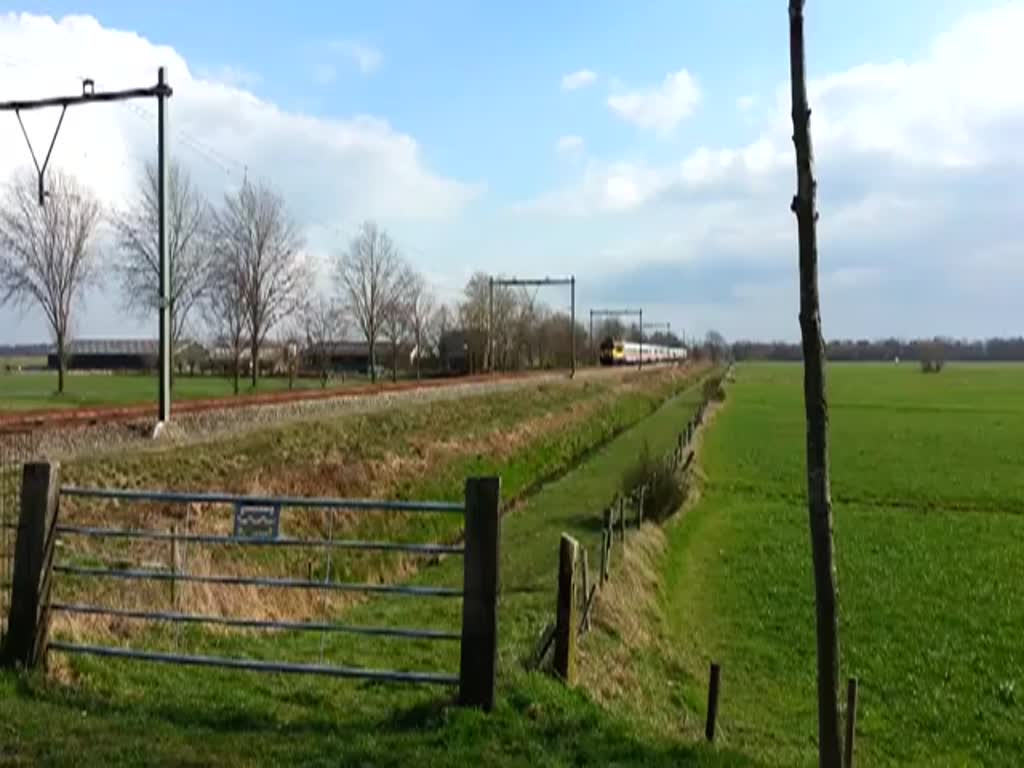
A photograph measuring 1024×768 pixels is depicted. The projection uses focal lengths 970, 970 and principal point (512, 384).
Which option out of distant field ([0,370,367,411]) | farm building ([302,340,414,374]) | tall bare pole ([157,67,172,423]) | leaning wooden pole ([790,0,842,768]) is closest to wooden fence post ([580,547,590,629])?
leaning wooden pole ([790,0,842,768])

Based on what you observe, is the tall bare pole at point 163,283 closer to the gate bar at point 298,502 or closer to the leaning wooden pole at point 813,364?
the gate bar at point 298,502

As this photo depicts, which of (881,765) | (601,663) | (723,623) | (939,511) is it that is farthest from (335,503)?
(939,511)

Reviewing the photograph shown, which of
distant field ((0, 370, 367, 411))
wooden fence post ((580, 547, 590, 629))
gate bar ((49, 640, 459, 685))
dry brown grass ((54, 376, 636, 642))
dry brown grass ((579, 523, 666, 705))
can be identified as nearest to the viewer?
gate bar ((49, 640, 459, 685))

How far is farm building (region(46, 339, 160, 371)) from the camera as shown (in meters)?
121

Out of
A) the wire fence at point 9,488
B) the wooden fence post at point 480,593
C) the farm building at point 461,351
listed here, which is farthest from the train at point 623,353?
the wooden fence post at point 480,593

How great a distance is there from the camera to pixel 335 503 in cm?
641

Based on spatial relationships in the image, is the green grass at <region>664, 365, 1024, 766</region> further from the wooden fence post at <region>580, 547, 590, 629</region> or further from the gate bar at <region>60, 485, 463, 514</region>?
the gate bar at <region>60, 485, 463, 514</region>

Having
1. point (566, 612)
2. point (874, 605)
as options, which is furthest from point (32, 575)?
point (874, 605)

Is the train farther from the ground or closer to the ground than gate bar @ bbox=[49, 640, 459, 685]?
farther from the ground

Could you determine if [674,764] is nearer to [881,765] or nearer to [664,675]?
[881,765]

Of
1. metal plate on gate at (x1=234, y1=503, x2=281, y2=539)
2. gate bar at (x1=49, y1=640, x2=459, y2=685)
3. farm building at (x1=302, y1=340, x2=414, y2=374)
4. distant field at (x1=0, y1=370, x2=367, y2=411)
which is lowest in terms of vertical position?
gate bar at (x1=49, y1=640, x2=459, y2=685)

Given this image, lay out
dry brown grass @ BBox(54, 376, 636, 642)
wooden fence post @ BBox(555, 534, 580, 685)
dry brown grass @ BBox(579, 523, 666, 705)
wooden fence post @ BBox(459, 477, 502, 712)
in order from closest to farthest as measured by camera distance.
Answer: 1. wooden fence post @ BBox(459, 477, 502, 712)
2. wooden fence post @ BBox(555, 534, 580, 685)
3. dry brown grass @ BBox(54, 376, 636, 642)
4. dry brown grass @ BBox(579, 523, 666, 705)

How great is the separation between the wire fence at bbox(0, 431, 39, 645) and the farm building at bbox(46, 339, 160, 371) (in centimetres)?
10072

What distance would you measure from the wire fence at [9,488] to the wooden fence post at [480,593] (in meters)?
3.93
